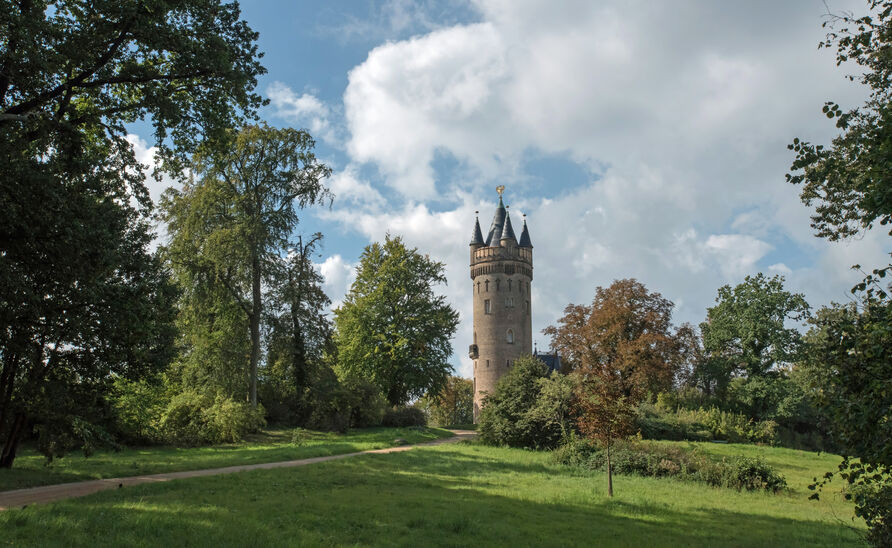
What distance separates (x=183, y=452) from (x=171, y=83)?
530 inches

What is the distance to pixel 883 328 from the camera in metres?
6.68

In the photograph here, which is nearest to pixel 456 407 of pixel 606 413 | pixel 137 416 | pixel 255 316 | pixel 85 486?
pixel 255 316

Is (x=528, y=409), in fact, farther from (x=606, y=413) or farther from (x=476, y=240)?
(x=476, y=240)

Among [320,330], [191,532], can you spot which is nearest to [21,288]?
[191,532]

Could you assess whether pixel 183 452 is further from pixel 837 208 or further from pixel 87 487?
pixel 837 208

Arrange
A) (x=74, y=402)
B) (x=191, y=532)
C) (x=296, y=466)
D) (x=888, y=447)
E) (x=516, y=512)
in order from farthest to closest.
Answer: (x=296, y=466), (x=74, y=402), (x=516, y=512), (x=191, y=532), (x=888, y=447)

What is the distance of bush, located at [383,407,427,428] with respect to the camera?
38125mm

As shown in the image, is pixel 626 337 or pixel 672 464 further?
pixel 626 337

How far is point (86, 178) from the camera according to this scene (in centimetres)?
1359

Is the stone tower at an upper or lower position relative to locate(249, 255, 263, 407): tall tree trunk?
upper

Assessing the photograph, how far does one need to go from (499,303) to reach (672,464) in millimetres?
45539

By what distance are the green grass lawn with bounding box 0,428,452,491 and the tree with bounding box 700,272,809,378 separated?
28.7m

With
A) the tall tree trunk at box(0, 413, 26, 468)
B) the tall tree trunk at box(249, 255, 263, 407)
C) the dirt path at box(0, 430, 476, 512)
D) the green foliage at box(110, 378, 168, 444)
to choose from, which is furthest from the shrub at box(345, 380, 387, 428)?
the tall tree trunk at box(0, 413, 26, 468)

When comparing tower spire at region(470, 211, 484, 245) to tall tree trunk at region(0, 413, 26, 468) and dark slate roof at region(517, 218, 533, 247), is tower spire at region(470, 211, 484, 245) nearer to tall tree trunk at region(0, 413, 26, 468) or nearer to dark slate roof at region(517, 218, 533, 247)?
dark slate roof at region(517, 218, 533, 247)
